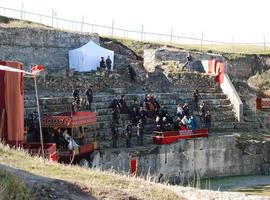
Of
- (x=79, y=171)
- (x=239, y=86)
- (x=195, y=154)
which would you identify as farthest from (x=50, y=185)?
(x=239, y=86)

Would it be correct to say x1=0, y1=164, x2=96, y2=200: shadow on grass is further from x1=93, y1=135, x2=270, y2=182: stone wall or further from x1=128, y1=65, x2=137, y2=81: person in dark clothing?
x1=128, y1=65, x2=137, y2=81: person in dark clothing

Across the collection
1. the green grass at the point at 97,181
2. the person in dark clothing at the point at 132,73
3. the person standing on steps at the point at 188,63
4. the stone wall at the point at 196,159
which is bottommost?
the stone wall at the point at 196,159

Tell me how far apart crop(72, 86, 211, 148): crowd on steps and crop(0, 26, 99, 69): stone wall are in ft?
23.8

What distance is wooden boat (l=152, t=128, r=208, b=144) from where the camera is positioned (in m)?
27.3

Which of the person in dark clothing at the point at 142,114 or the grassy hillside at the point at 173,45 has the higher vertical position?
the grassy hillside at the point at 173,45

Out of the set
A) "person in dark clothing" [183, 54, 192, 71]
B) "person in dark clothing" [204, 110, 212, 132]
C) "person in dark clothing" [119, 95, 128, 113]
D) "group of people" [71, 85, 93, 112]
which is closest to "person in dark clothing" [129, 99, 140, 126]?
"person in dark clothing" [119, 95, 128, 113]

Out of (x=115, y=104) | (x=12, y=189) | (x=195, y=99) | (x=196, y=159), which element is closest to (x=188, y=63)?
(x=195, y=99)

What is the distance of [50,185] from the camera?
10273mm

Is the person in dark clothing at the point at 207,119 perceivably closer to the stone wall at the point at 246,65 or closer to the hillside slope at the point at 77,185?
the stone wall at the point at 246,65

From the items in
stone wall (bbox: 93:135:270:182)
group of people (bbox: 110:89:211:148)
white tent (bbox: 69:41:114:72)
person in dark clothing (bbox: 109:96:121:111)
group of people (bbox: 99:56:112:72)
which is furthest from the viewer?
group of people (bbox: 99:56:112:72)

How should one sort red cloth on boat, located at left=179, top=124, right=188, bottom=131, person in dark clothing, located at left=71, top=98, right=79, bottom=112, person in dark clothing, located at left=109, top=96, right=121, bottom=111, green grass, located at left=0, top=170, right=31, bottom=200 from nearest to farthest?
green grass, located at left=0, top=170, right=31, bottom=200
person in dark clothing, located at left=71, top=98, right=79, bottom=112
person in dark clothing, located at left=109, top=96, right=121, bottom=111
red cloth on boat, located at left=179, top=124, right=188, bottom=131

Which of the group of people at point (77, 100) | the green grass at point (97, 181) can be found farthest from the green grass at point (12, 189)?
the group of people at point (77, 100)

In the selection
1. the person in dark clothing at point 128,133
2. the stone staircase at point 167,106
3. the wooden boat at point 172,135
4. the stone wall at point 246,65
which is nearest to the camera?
the person in dark clothing at point 128,133

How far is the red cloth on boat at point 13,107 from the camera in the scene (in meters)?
20.1
